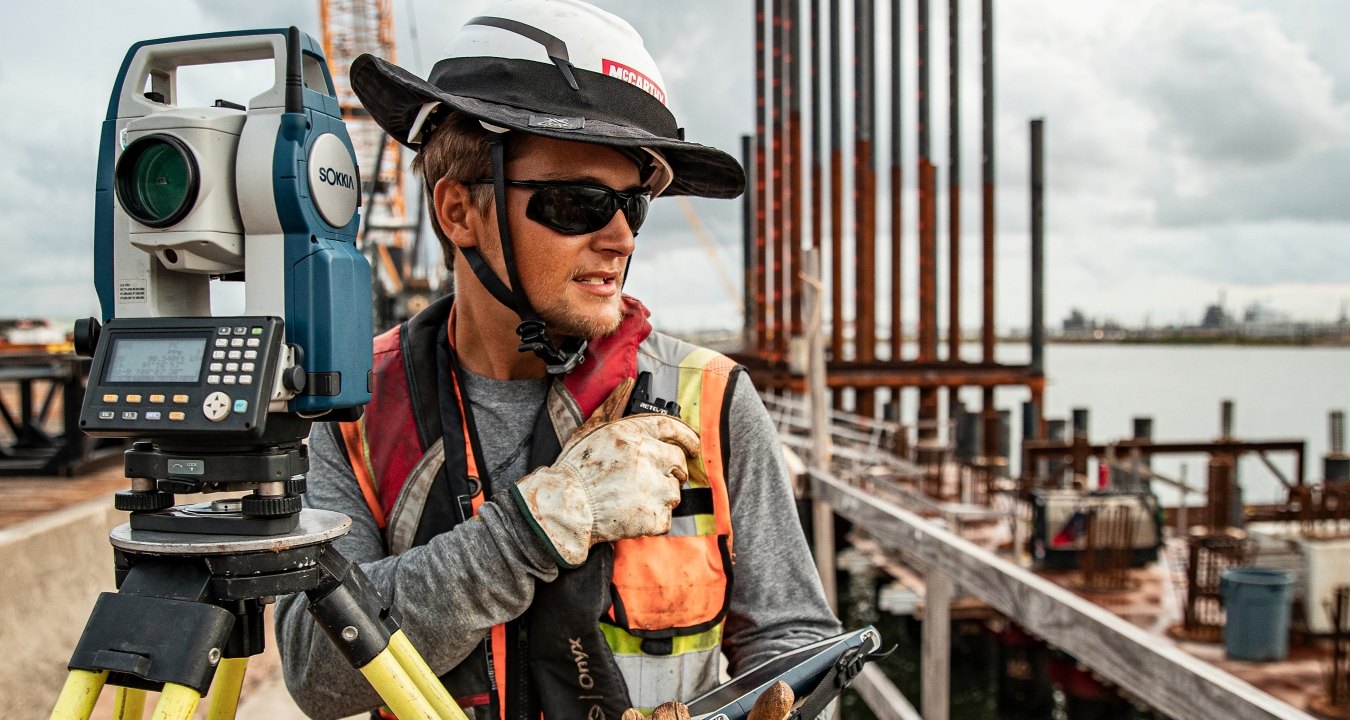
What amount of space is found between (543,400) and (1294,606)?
9.82m

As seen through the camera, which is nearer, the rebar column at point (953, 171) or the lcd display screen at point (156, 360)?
the lcd display screen at point (156, 360)

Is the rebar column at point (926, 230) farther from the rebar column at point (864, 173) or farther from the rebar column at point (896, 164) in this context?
the rebar column at point (864, 173)

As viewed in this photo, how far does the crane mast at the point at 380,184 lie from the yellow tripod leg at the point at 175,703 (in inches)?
234

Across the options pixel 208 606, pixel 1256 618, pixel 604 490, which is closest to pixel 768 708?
pixel 604 490

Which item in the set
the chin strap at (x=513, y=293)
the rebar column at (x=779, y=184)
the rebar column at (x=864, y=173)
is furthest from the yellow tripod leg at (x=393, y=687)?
the rebar column at (x=779, y=184)

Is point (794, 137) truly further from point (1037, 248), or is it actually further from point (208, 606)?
point (208, 606)

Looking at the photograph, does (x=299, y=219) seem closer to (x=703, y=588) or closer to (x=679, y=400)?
(x=679, y=400)

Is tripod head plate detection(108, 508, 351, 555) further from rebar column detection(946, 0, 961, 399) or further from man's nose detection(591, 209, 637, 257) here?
rebar column detection(946, 0, 961, 399)

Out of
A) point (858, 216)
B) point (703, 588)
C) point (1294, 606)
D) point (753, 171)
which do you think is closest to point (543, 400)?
point (703, 588)

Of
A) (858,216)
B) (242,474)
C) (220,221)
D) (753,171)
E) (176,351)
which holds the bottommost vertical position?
(242,474)

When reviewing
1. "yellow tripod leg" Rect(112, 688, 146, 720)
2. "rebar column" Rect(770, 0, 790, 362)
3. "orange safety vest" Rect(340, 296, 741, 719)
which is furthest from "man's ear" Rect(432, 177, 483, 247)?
"rebar column" Rect(770, 0, 790, 362)

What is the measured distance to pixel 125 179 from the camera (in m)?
1.21

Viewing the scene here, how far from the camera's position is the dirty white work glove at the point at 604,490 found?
4.58 feet

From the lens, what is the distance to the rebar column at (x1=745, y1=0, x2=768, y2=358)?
25578 millimetres
